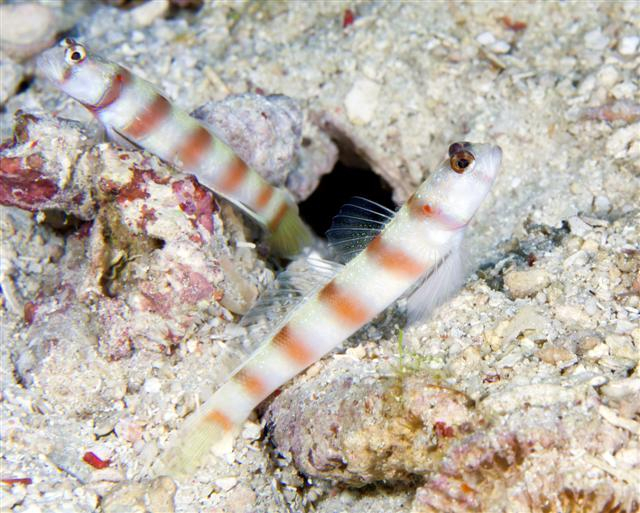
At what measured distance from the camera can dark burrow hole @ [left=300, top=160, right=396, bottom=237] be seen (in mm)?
4609

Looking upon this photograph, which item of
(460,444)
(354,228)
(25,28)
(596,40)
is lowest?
(25,28)

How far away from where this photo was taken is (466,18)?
411cm

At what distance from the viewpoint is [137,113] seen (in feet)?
10.1

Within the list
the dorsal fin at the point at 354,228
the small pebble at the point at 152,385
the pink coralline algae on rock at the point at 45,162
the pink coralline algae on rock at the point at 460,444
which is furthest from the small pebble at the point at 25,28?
the pink coralline algae on rock at the point at 460,444

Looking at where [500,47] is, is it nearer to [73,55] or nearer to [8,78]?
[73,55]

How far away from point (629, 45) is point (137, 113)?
2.97 meters

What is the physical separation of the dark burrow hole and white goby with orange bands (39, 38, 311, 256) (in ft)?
5.30

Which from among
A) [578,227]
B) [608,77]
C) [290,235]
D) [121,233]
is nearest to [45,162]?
[121,233]

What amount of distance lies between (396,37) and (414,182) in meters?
1.05

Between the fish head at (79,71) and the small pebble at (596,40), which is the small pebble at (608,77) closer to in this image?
the small pebble at (596,40)

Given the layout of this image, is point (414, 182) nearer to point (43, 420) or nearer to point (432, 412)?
point (432, 412)

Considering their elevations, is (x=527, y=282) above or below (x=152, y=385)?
above

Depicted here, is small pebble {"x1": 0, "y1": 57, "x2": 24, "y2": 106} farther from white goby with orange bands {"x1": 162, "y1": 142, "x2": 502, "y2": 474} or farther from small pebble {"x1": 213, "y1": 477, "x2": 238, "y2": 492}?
small pebble {"x1": 213, "y1": 477, "x2": 238, "y2": 492}

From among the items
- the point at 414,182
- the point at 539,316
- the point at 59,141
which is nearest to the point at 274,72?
the point at 414,182
